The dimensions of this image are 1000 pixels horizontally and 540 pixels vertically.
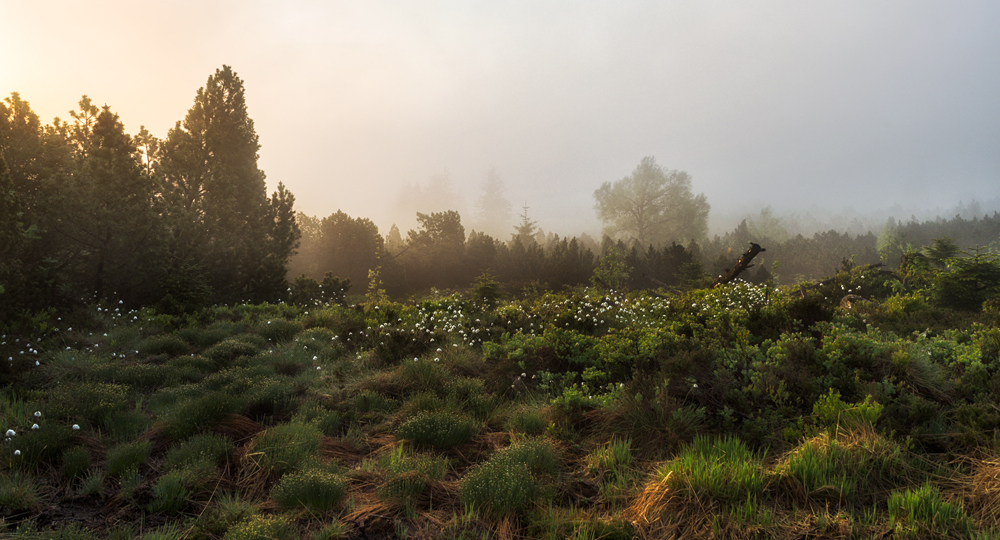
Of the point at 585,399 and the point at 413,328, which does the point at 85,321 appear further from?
the point at 585,399

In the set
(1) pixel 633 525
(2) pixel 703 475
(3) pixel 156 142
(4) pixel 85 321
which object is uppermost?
(3) pixel 156 142

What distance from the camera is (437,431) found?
14.3ft

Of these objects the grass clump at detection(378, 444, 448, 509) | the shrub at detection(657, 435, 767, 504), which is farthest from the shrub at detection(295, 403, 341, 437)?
the shrub at detection(657, 435, 767, 504)

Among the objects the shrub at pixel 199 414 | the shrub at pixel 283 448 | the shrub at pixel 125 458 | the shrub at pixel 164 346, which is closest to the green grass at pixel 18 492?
the shrub at pixel 125 458

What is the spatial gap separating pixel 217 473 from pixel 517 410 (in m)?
2.93

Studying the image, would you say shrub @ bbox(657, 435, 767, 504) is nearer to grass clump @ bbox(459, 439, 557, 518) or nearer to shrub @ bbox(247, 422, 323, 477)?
grass clump @ bbox(459, 439, 557, 518)

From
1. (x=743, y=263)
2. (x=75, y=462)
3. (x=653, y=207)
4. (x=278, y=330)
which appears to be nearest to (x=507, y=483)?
(x=75, y=462)

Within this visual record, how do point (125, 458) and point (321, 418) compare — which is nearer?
point (125, 458)

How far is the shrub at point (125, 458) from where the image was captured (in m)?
3.75

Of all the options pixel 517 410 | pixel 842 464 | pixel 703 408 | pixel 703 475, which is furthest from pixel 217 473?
pixel 842 464

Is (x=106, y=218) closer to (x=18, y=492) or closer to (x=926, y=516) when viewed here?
(x=18, y=492)

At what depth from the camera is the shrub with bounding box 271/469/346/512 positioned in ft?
10.5

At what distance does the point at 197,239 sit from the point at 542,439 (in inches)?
572

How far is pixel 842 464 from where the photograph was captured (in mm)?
3072
